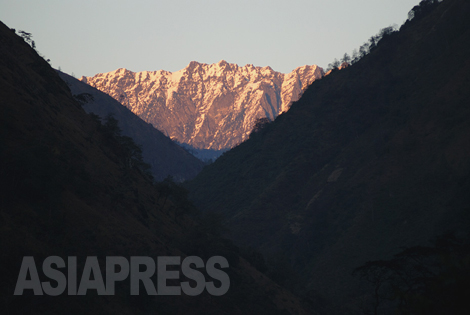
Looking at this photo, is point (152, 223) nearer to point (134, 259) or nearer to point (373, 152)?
point (134, 259)

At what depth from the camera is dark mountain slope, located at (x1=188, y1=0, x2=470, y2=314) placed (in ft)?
272

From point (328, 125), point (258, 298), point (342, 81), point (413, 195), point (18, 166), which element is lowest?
point (258, 298)

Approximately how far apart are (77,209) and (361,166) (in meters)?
83.8

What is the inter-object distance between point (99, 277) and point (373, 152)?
294 feet

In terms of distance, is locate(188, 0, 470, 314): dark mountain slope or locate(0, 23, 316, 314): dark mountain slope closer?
locate(0, 23, 316, 314): dark mountain slope

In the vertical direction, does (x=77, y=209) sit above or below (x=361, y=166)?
below

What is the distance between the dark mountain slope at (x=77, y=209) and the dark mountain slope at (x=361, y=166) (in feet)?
78.4

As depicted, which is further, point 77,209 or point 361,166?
point 361,166

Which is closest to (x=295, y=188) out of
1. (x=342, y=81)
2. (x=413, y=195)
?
(x=413, y=195)

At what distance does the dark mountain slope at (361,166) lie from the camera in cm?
8300

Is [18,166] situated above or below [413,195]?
below

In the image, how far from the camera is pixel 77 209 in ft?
149

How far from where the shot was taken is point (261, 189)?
135000 mm

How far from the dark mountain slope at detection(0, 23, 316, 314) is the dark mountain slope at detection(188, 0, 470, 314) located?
23907 mm
